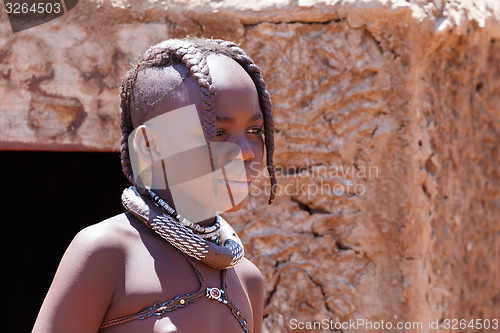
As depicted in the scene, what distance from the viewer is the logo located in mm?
2674

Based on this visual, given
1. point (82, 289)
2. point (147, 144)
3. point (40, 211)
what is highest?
point (147, 144)

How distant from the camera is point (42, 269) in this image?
3.86 meters

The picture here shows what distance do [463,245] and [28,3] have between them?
207cm

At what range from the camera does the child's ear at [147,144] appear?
164 cm

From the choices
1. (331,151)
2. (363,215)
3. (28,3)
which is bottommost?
(363,215)

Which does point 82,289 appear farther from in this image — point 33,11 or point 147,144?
point 33,11

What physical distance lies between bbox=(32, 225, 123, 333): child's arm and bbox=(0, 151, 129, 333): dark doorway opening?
2259 mm

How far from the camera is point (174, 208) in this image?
1671 millimetres

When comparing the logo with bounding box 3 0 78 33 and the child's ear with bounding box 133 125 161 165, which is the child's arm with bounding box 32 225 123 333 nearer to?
the child's ear with bounding box 133 125 161 165

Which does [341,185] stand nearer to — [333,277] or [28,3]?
[333,277]

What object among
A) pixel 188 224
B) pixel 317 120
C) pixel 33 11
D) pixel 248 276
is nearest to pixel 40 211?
pixel 33 11

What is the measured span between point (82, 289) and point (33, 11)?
5.15 ft

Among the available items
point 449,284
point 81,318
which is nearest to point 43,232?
Answer: point 449,284

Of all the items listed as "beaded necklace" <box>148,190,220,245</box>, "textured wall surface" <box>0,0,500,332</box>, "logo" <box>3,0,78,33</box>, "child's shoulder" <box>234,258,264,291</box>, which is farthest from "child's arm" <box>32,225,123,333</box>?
"logo" <box>3,0,78,33</box>
